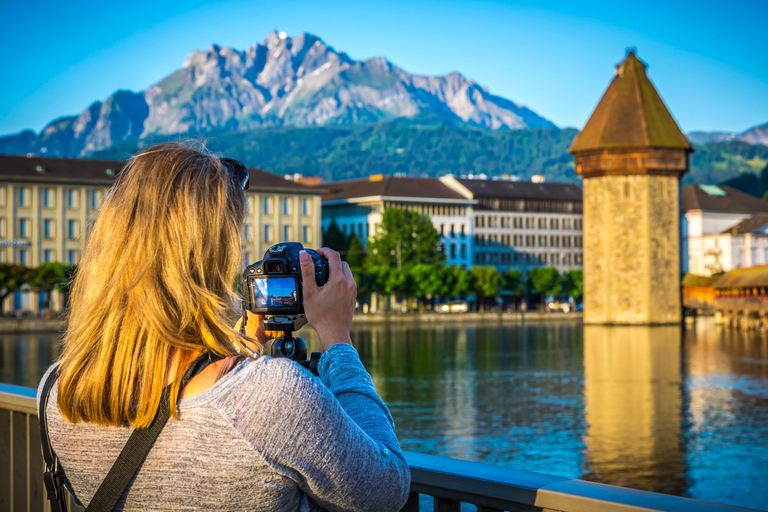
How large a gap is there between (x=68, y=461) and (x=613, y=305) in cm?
5081

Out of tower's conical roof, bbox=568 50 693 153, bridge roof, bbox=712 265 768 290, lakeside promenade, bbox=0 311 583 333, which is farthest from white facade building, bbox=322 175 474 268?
bridge roof, bbox=712 265 768 290

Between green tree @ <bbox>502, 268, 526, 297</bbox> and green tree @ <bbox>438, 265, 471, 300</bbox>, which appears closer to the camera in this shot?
green tree @ <bbox>438, 265, 471, 300</bbox>

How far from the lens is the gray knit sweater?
1.47 meters

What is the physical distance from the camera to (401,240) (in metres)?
72.7

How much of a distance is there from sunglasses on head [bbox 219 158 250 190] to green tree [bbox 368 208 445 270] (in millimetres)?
70020

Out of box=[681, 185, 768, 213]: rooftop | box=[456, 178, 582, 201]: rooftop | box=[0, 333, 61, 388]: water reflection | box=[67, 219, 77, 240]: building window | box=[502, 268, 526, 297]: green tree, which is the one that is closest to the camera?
box=[0, 333, 61, 388]: water reflection

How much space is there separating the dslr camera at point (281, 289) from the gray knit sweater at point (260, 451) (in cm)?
23

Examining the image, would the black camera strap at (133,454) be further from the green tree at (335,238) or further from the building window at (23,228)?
the green tree at (335,238)

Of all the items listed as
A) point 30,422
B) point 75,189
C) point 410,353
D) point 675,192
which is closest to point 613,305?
point 675,192

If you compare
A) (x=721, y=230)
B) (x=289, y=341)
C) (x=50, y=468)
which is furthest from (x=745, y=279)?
(x=50, y=468)

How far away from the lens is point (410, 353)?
3067 cm

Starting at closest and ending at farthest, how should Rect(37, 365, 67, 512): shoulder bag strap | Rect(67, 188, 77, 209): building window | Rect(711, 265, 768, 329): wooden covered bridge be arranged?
Rect(37, 365, 67, 512): shoulder bag strap
Rect(711, 265, 768, 329): wooden covered bridge
Rect(67, 188, 77, 209): building window

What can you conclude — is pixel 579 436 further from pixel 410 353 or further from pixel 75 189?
pixel 75 189

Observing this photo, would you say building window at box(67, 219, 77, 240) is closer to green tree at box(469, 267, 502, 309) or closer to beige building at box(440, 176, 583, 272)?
green tree at box(469, 267, 502, 309)
